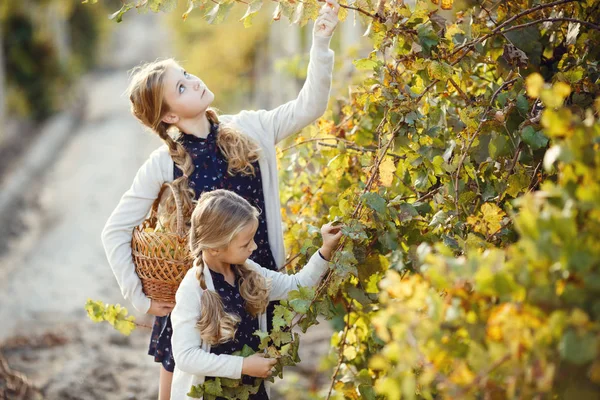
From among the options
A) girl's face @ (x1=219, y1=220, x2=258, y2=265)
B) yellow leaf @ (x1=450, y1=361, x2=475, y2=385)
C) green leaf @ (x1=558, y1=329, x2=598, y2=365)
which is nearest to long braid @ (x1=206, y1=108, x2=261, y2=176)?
girl's face @ (x1=219, y1=220, x2=258, y2=265)

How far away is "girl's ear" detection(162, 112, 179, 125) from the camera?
2326 mm

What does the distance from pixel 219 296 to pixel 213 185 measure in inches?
16.1

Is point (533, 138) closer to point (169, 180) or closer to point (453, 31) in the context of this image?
point (453, 31)

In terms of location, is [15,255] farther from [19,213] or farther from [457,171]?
[457,171]

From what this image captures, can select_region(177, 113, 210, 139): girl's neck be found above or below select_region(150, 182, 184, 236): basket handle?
above

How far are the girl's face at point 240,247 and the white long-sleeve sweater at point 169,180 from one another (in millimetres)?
347

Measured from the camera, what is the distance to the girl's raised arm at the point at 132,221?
90.3 inches

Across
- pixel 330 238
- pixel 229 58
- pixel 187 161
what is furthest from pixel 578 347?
pixel 229 58

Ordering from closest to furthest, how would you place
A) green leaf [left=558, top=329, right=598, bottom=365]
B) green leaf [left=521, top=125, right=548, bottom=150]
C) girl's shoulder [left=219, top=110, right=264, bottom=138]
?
green leaf [left=558, top=329, right=598, bottom=365] → green leaf [left=521, top=125, right=548, bottom=150] → girl's shoulder [left=219, top=110, right=264, bottom=138]

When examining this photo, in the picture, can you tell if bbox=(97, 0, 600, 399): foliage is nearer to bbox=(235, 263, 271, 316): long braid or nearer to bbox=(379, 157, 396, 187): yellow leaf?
bbox=(379, 157, 396, 187): yellow leaf

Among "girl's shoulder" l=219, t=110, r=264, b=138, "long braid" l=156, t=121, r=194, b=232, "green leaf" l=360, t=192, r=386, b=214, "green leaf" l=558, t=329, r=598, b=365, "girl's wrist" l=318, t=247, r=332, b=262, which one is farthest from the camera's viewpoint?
"girl's shoulder" l=219, t=110, r=264, b=138

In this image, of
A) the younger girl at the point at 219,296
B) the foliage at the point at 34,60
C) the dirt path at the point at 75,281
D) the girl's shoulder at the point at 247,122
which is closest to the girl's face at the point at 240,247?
the younger girl at the point at 219,296

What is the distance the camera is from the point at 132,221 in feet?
7.63

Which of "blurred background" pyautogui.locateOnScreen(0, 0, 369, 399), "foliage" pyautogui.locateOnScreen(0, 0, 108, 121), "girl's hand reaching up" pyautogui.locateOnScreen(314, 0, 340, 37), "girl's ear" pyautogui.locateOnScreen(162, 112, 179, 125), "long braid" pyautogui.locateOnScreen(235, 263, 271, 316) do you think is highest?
"foliage" pyautogui.locateOnScreen(0, 0, 108, 121)
